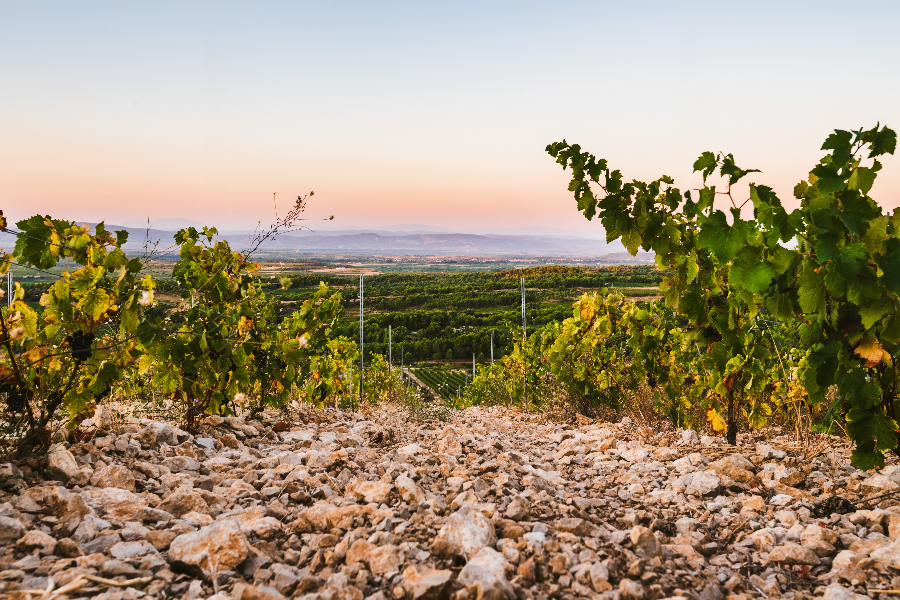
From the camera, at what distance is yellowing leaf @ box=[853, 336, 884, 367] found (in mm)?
2182

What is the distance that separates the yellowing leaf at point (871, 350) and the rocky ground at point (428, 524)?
63 centimetres

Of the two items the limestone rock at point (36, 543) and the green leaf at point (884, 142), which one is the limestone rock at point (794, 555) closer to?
the green leaf at point (884, 142)

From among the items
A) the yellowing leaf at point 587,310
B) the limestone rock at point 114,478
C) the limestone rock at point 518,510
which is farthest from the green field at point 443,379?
the limestone rock at point 518,510

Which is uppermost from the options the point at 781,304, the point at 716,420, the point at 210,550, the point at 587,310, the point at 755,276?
the point at 755,276

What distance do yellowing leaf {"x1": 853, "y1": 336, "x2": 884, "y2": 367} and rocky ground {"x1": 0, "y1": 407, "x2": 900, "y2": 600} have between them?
0.63m

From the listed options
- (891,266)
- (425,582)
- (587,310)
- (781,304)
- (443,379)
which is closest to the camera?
(425,582)

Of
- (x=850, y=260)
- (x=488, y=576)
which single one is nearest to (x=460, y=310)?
(x=850, y=260)

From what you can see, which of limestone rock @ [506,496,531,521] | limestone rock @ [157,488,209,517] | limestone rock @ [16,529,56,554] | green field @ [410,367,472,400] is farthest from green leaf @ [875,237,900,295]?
green field @ [410,367,472,400]

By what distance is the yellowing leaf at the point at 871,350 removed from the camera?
2.18m

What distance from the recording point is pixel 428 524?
6.77 ft

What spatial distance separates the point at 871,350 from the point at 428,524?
6.47 ft

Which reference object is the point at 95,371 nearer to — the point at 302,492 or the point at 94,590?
the point at 302,492

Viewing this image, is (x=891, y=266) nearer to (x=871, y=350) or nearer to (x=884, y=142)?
(x=871, y=350)

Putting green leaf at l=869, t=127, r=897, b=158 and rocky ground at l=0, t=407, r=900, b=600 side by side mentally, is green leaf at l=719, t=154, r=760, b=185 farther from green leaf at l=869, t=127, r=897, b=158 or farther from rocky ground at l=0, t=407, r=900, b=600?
rocky ground at l=0, t=407, r=900, b=600
